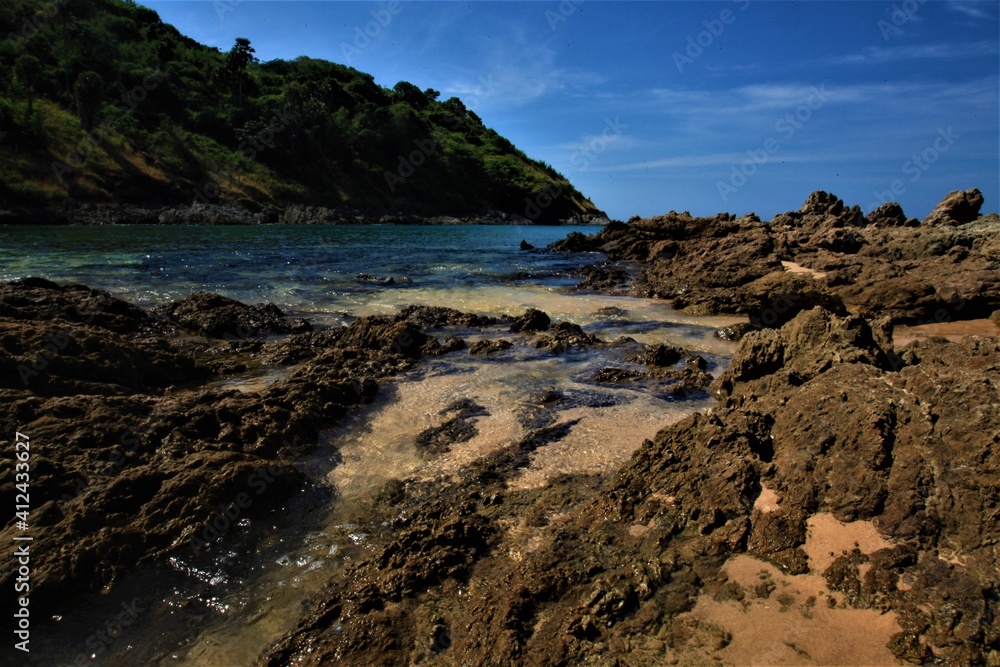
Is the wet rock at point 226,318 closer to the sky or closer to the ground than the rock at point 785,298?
closer to the ground

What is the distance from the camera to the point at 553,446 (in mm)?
5469

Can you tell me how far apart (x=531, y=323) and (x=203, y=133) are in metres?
78.0

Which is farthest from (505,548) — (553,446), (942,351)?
(942,351)

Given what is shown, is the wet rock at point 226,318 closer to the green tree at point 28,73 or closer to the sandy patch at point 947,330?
the sandy patch at point 947,330

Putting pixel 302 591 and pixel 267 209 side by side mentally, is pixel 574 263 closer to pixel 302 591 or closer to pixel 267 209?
pixel 302 591

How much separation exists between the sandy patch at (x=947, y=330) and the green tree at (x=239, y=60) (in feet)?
301

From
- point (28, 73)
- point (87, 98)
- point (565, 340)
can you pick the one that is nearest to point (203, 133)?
point (87, 98)

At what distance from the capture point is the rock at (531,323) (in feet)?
37.8

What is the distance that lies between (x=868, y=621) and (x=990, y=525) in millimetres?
868

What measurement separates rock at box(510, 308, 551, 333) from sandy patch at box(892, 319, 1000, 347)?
6715mm

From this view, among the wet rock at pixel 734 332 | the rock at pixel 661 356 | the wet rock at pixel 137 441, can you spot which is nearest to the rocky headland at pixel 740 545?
the wet rock at pixel 137 441

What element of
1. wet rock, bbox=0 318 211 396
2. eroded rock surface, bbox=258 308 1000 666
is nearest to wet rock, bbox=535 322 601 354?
eroded rock surface, bbox=258 308 1000 666

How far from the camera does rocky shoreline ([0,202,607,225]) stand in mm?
46938

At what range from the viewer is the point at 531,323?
11.6 m
